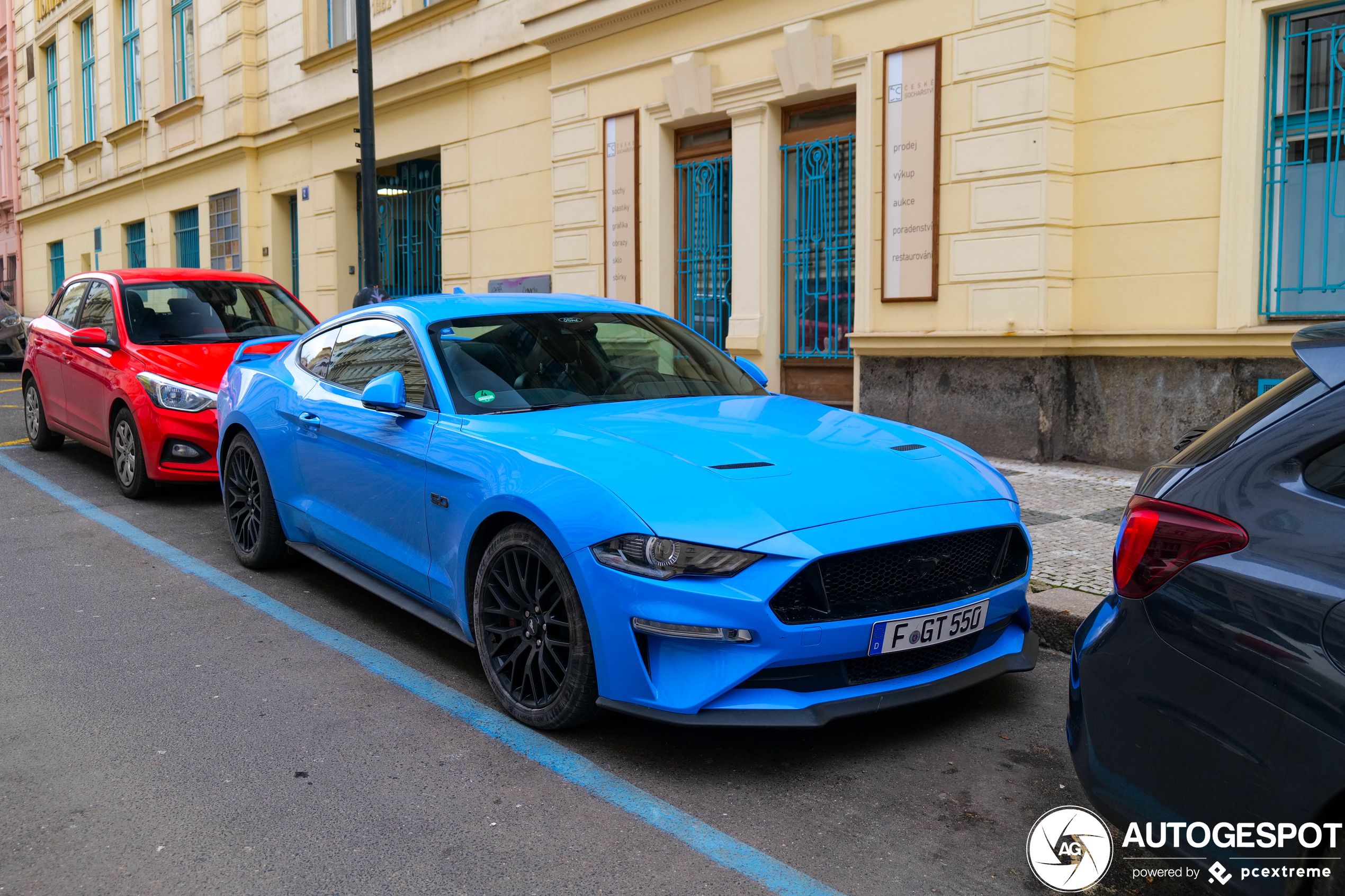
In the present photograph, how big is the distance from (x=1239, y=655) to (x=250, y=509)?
4.99m

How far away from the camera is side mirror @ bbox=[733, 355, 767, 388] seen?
17.2 feet

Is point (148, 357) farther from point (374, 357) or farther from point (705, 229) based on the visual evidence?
point (705, 229)

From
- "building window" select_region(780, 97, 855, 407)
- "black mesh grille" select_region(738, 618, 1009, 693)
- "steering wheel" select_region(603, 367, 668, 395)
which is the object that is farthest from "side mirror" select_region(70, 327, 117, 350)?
"black mesh grille" select_region(738, 618, 1009, 693)

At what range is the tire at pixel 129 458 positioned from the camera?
7.86 meters

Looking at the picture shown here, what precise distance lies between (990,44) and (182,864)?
8.08 meters

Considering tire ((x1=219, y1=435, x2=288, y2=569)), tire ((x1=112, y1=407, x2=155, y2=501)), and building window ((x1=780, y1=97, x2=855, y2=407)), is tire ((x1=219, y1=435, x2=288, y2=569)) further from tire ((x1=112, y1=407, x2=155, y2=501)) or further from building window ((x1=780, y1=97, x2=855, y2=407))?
building window ((x1=780, y1=97, x2=855, y2=407))

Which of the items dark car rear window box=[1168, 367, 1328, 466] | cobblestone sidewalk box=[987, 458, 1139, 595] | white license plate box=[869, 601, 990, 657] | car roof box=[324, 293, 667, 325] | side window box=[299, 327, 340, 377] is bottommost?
cobblestone sidewalk box=[987, 458, 1139, 595]

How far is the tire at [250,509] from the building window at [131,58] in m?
20.7

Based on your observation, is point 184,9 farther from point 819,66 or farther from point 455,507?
point 455,507

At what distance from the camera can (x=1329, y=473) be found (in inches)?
88.6

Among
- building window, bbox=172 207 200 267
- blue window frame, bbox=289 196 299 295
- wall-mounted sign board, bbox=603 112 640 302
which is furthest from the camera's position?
building window, bbox=172 207 200 267

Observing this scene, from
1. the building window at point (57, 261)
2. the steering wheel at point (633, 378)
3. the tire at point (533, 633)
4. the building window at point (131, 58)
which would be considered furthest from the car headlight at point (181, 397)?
the building window at point (57, 261)

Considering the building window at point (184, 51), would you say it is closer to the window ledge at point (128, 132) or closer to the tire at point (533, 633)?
the window ledge at point (128, 132)

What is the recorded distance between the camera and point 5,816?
3.20 metres
